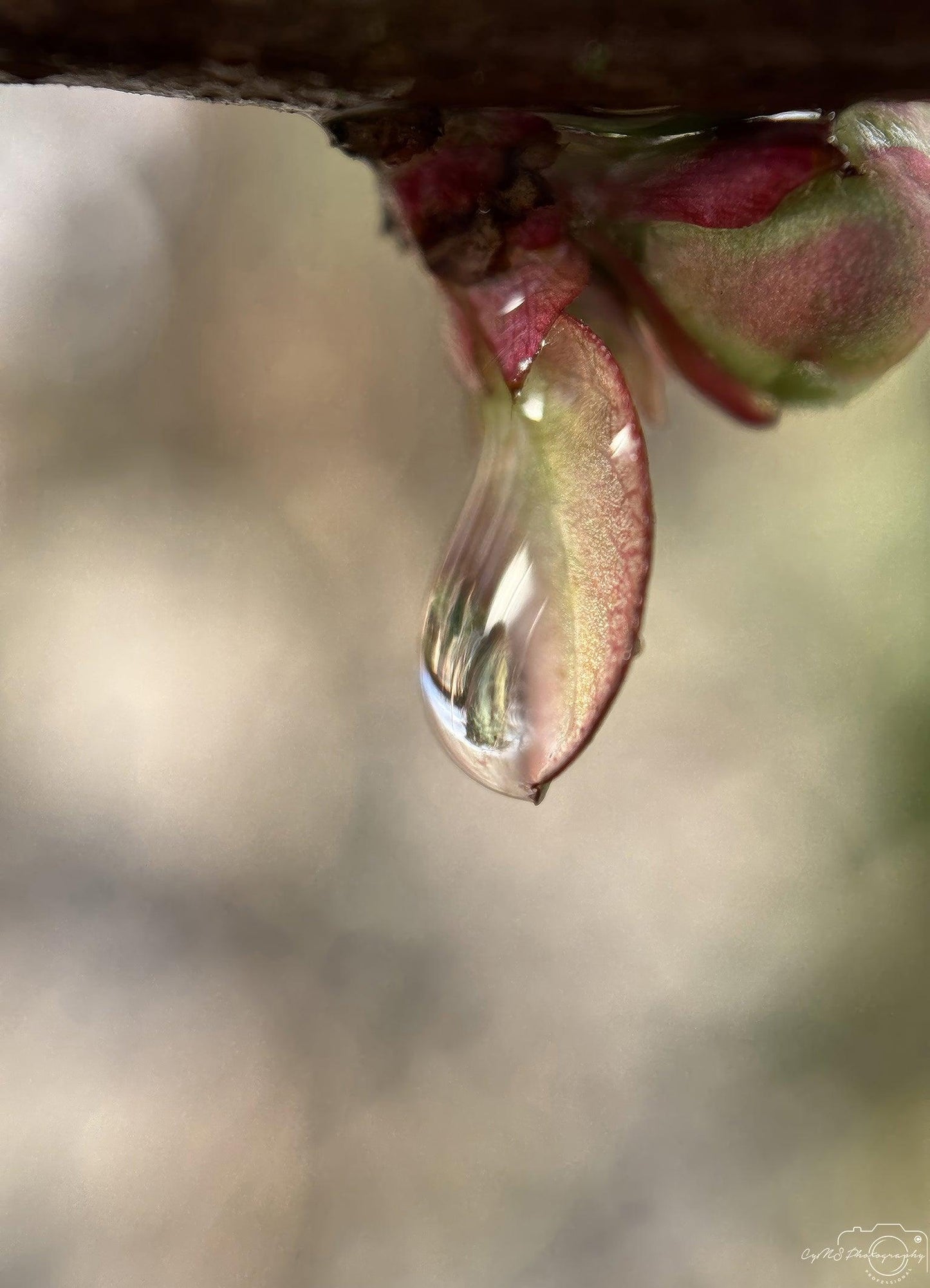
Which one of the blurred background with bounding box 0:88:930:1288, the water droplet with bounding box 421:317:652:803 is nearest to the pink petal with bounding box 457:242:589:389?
the water droplet with bounding box 421:317:652:803

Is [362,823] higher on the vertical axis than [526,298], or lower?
lower

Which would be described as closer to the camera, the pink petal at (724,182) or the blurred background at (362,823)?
the pink petal at (724,182)

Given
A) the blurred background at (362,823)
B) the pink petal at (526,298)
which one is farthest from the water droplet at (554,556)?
the blurred background at (362,823)

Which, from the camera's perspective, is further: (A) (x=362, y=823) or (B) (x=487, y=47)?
(A) (x=362, y=823)

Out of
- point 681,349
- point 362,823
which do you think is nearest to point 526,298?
point 681,349

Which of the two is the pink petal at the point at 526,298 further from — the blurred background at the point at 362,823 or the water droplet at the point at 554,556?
the blurred background at the point at 362,823

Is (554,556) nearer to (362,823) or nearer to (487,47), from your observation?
(487,47)

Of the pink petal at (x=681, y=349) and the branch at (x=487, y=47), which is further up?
the branch at (x=487, y=47)
